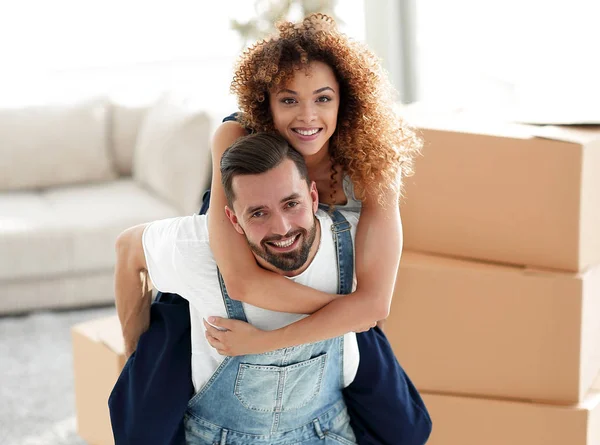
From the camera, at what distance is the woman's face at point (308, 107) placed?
154 cm

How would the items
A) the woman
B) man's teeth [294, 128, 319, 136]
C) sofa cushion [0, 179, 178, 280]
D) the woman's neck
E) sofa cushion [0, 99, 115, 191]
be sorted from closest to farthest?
the woman < man's teeth [294, 128, 319, 136] < the woman's neck < sofa cushion [0, 179, 178, 280] < sofa cushion [0, 99, 115, 191]

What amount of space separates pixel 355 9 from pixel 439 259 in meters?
2.53

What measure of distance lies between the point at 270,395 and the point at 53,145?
3.00 metres

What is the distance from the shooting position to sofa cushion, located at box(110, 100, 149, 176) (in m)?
4.31

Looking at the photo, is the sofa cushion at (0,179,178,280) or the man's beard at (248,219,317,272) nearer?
the man's beard at (248,219,317,272)

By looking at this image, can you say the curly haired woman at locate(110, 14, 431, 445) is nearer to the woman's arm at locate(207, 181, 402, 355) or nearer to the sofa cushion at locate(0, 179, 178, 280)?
the woman's arm at locate(207, 181, 402, 355)

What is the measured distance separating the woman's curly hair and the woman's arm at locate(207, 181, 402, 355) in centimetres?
6

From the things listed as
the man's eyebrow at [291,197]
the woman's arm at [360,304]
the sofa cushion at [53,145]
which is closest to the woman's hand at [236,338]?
the woman's arm at [360,304]

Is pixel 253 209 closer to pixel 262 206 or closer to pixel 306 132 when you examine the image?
pixel 262 206

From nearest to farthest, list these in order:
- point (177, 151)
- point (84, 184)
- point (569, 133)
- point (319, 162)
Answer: point (319, 162), point (569, 133), point (177, 151), point (84, 184)

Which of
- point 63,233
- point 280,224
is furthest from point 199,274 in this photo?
point 63,233

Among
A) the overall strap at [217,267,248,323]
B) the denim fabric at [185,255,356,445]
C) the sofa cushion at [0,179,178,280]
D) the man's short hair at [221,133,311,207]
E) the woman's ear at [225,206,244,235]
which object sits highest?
the man's short hair at [221,133,311,207]

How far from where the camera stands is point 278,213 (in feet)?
4.48

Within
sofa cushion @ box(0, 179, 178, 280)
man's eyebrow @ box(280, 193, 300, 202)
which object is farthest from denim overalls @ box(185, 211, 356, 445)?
sofa cushion @ box(0, 179, 178, 280)
